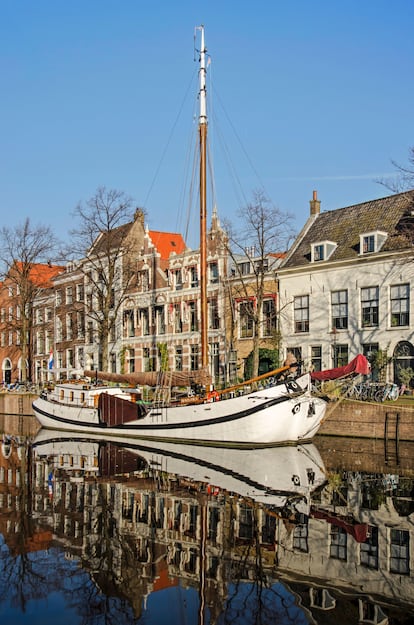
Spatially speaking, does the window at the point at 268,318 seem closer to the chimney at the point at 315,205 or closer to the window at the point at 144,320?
the chimney at the point at 315,205

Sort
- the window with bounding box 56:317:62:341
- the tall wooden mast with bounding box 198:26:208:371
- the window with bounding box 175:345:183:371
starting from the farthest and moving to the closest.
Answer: the window with bounding box 56:317:62:341, the window with bounding box 175:345:183:371, the tall wooden mast with bounding box 198:26:208:371

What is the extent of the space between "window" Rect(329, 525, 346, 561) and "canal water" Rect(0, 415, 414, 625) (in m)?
0.04

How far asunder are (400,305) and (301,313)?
21.0ft

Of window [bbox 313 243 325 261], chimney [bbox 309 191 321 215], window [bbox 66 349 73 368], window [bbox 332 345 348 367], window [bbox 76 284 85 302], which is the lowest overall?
window [bbox 66 349 73 368]

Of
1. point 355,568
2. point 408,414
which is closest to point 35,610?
point 355,568

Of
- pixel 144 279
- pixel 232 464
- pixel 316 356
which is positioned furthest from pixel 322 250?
pixel 232 464

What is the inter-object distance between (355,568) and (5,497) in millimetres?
10004

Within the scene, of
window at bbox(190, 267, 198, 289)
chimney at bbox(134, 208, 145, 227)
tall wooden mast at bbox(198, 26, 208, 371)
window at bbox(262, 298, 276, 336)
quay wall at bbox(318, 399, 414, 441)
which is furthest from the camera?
chimney at bbox(134, 208, 145, 227)

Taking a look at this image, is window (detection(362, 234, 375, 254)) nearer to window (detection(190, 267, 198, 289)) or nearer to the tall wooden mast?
the tall wooden mast

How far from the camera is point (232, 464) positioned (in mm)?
22125

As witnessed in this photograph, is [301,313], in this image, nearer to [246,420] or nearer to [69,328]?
[246,420]

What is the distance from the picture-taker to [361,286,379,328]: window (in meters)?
34.5

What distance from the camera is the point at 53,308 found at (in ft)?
204

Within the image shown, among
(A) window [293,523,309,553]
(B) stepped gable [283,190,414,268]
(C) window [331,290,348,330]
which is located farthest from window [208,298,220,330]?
(A) window [293,523,309,553]
